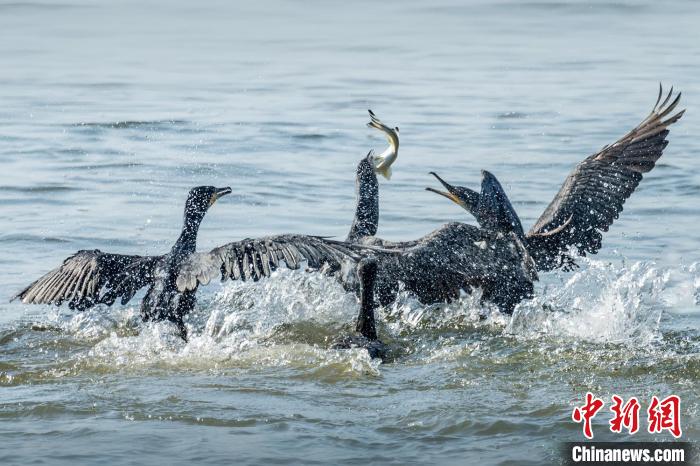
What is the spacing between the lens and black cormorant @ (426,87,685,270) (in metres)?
9.52

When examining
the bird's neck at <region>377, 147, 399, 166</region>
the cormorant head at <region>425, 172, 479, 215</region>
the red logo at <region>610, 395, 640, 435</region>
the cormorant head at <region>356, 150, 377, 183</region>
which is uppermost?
the bird's neck at <region>377, 147, 399, 166</region>

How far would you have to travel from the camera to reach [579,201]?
10.3m

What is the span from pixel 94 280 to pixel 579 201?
12.2ft

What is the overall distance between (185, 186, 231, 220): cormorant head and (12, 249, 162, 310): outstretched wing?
439mm

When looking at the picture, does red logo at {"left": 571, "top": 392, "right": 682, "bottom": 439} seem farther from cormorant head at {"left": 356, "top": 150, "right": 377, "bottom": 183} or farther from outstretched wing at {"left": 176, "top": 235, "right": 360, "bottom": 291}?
cormorant head at {"left": 356, "top": 150, "right": 377, "bottom": 183}

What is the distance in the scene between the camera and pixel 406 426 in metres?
6.95

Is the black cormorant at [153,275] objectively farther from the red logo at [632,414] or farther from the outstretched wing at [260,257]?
the red logo at [632,414]

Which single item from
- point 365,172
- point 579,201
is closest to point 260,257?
point 365,172

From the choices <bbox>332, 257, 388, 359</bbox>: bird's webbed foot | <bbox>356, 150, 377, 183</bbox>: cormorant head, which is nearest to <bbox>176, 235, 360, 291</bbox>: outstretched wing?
<bbox>332, 257, 388, 359</bbox>: bird's webbed foot

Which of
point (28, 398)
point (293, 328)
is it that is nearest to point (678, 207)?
point (293, 328)

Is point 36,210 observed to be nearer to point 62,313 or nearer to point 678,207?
point 62,313

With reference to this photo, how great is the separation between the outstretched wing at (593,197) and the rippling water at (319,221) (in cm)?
30

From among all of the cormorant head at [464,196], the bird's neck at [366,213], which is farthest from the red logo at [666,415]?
the bird's neck at [366,213]

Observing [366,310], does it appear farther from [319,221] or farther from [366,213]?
[319,221]
